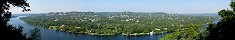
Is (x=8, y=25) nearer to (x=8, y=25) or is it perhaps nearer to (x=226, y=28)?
(x=8, y=25)

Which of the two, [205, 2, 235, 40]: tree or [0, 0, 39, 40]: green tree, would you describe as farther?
[205, 2, 235, 40]: tree

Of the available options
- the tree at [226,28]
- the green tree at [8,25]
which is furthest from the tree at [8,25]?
the tree at [226,28]

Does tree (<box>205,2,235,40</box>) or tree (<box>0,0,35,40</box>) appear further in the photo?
tree (<box>205,2,235,40</box>)

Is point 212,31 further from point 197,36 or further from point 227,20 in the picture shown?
point 197,36

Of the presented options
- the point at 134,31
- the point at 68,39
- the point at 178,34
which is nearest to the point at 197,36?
the point at 178,34

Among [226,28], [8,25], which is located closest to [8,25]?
[8,25]

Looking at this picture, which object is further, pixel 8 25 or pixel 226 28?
pixel 226 28

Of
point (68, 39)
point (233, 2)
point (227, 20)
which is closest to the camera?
point (227, 20)

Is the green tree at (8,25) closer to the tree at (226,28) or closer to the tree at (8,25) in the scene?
the tree at (8,25)

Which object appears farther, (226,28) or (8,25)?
(226,28)

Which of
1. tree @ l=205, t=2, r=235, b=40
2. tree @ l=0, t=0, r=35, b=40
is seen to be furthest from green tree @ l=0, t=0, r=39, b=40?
tree @ l=205, t=2, r=235, b=40

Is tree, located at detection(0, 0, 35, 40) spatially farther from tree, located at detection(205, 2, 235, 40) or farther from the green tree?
tree, located at detection(205, 2, 235, 40)
